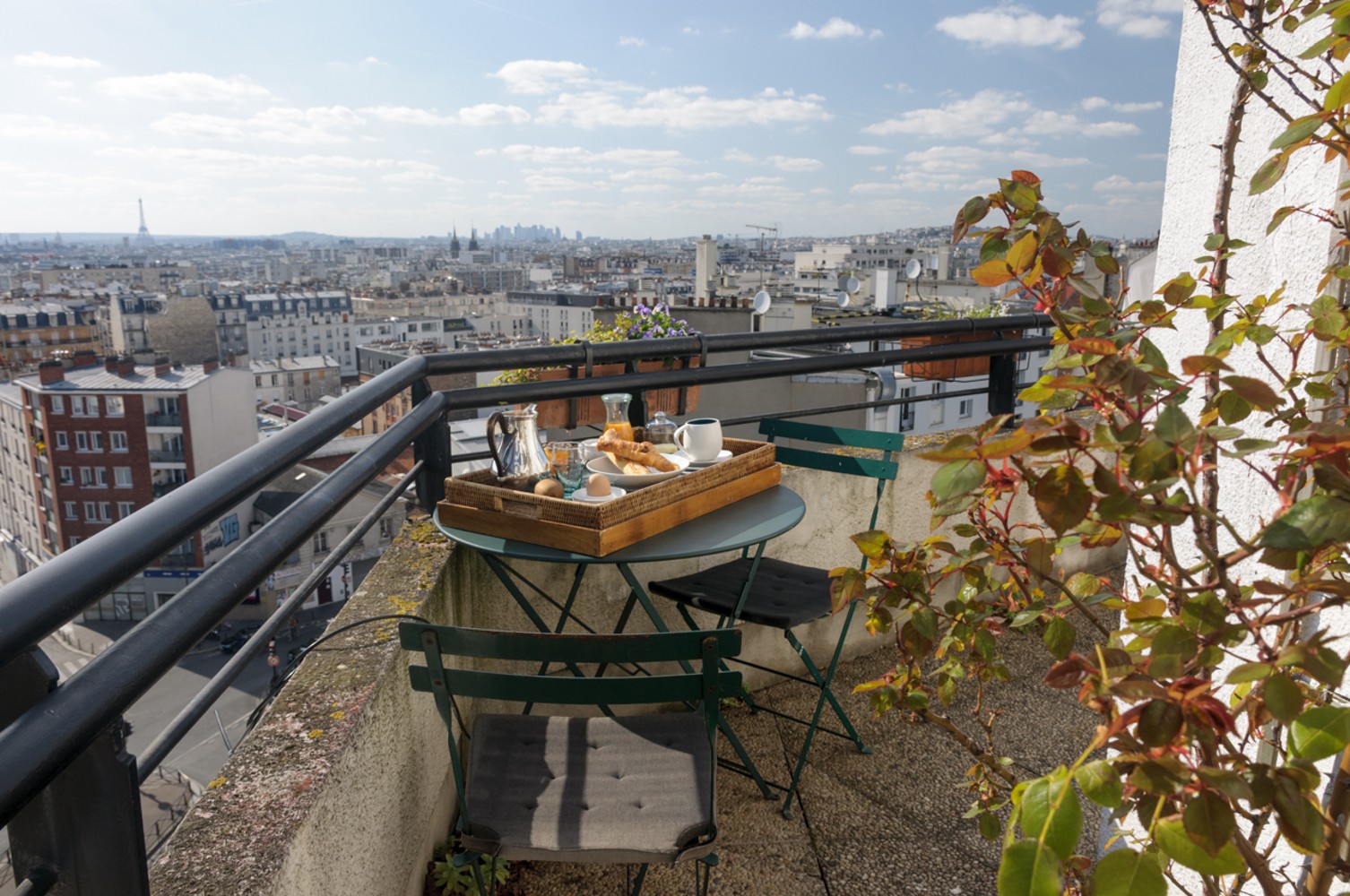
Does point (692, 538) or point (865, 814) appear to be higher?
point (692, 538)

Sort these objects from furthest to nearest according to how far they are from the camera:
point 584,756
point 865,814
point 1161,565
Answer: point 865,814 < point 584,756 < point 1161,565

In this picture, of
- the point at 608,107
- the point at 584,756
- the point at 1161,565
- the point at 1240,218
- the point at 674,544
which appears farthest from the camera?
the point at 608,107

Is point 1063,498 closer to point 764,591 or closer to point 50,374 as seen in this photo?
point 764,591

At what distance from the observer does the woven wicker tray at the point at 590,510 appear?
6.63ft

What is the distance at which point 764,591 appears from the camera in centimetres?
266

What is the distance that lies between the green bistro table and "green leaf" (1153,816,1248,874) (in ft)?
4.48

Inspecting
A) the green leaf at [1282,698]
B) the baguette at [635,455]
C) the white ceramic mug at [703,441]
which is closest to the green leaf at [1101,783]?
the green leaf at [1282,698]

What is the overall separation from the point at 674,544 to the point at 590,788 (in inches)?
23.3

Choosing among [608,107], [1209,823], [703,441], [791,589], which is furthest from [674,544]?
[608,107]

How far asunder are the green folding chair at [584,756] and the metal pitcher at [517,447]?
0.70m

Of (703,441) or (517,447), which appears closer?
Result: (517,447)

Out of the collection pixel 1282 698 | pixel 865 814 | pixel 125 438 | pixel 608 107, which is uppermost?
pixel 608 107

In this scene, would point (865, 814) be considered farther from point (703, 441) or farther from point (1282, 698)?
point (1282, 698)

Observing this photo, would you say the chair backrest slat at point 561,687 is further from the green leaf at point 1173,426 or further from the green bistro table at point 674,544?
the green leaf at point 1173,426
